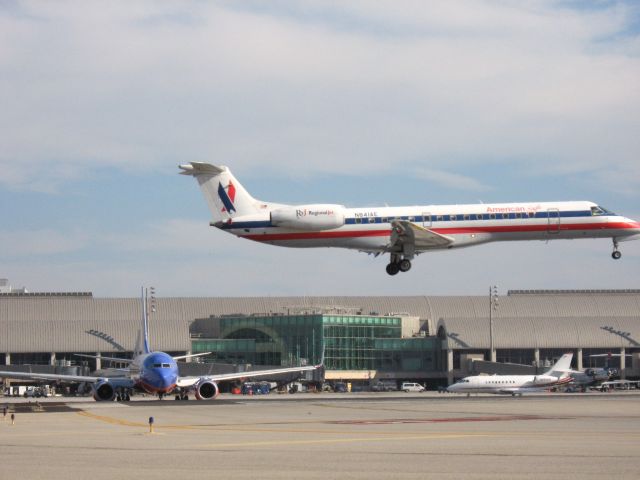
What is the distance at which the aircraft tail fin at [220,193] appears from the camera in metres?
63.6

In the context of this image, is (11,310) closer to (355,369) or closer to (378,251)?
(355,369)

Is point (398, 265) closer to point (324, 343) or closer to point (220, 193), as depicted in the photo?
point (220, 193)

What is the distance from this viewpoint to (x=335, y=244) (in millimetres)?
63844

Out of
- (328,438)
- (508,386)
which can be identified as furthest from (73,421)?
(508,386)

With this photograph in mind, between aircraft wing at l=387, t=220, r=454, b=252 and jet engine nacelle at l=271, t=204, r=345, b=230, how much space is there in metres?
3.43

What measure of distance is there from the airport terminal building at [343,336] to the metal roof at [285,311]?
0.57ft

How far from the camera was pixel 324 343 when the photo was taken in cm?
13550

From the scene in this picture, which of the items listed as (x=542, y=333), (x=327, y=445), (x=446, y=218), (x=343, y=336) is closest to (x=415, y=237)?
(x=446, y=218)

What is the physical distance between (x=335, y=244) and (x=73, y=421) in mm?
21645

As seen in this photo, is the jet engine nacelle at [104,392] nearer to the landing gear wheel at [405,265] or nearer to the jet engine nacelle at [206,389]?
the jet engine nacelle at [206,389]

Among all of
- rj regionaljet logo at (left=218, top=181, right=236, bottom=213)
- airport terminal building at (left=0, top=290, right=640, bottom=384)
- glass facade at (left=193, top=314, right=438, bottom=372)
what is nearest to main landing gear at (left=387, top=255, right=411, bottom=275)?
rj regionaljet logo at (left=218, top=181, right=236, bottom=213)

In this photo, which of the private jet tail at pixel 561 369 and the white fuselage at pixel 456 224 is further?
the private jet tail at pixel 561 369

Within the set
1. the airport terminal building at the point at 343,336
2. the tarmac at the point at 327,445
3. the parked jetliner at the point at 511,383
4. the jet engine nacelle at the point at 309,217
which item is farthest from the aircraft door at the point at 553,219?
the airport terminal building at the point at 343,336

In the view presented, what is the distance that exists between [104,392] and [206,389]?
721cm
